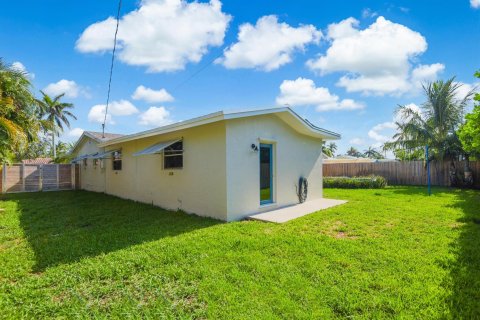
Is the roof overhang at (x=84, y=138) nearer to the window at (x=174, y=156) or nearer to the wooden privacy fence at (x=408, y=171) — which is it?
the window at (x=174, y=156)

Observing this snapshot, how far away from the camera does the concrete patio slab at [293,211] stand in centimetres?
855

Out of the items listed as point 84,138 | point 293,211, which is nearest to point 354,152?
point 84,138

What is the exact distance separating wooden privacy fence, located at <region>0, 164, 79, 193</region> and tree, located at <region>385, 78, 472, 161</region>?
26.3 m

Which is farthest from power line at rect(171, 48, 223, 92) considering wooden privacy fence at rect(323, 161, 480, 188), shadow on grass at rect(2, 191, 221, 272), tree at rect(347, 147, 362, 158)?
tree at rect(347, 147, 362, 158)

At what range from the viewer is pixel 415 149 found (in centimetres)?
1989

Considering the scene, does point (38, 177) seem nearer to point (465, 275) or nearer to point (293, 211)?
point (293, 211)

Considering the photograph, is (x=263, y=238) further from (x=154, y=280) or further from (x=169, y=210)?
(x=169, y=210)

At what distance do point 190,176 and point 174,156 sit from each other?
147 cm

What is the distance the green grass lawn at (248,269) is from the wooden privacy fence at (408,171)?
12.8 metres

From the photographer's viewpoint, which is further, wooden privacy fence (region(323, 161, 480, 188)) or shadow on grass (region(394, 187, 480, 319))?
wooden privacy fence (region(323, 161, 480, 188))

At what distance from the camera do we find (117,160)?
15.8 m

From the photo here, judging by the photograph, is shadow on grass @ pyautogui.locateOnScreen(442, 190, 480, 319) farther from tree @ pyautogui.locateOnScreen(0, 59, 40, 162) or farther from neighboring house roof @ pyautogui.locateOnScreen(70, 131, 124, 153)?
neighboring house roof @ pyautogui.locateOnScreen(70, 131, 124, 153)

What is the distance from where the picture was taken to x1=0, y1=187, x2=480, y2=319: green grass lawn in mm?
3590

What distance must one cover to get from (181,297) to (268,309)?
131 cm
